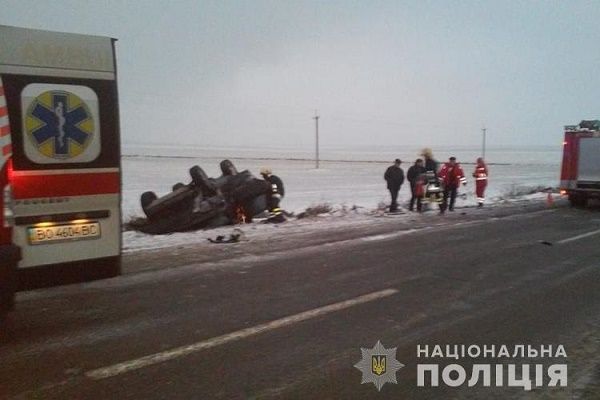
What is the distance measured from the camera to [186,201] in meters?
13.9

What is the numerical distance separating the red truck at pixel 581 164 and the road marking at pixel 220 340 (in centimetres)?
1490

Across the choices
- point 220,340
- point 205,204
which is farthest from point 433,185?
point 220,340

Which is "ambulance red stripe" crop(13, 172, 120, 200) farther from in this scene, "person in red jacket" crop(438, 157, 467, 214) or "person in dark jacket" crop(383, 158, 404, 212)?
"person in red jacket" crop(438, 157, 467, 214)

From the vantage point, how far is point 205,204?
1388cm

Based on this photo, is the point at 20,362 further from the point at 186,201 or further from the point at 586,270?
the point at 186,201

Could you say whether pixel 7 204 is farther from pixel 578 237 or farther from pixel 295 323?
pixel 578 237

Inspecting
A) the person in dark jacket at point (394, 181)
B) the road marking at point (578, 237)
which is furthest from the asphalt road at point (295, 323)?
the person in dark jacket at point (394, 181)

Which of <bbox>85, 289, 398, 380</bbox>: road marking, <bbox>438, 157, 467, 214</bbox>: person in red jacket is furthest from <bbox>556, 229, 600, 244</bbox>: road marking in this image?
<bbox>85, 289, 398, 380</bbox>: road marking

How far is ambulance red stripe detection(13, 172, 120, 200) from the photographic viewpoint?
21.0ft

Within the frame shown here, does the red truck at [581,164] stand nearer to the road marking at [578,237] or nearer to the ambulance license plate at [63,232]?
the road marking at [578,237]

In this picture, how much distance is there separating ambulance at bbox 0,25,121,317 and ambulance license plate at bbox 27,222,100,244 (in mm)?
11

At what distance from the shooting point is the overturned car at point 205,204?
536 inches

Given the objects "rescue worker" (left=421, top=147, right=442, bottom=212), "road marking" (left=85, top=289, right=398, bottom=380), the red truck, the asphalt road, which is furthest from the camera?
the red truck

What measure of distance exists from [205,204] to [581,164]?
13029 millimetres
